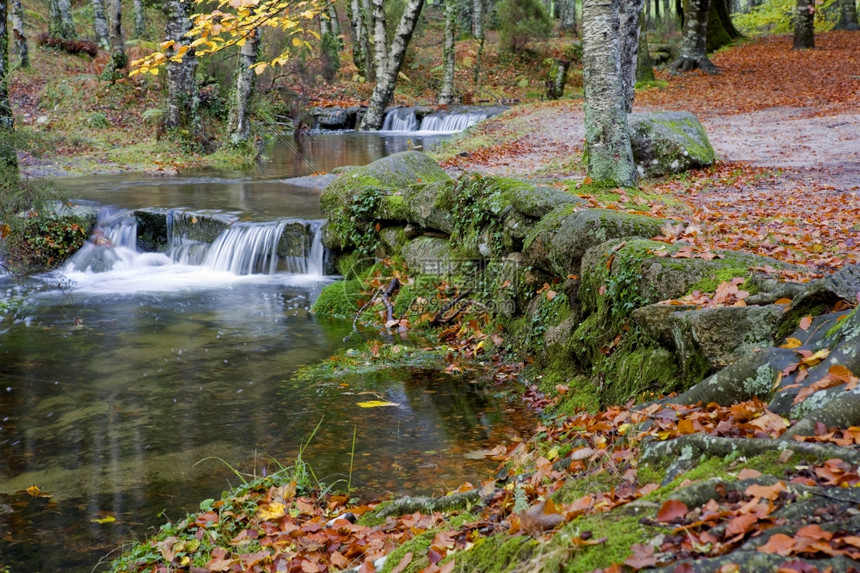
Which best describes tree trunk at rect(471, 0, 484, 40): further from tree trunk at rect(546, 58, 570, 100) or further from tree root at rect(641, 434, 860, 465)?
tree root at rect(641, 434, 860, 465)

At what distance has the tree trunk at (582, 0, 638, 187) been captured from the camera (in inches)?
346

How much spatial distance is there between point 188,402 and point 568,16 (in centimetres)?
4153

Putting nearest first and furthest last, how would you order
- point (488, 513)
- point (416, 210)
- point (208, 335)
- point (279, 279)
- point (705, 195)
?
point (488, 513) < point (208, 335) < point (416, 210) < point (705, 195) < point (279, 279)

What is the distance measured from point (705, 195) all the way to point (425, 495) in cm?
777

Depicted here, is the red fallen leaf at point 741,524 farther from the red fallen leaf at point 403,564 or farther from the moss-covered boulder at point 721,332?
the moss-covered boulder at point 721,332

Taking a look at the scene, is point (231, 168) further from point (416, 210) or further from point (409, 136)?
point (416, 210)

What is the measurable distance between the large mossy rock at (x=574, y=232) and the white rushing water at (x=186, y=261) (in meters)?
5.16

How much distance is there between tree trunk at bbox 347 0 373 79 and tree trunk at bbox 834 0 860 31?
21996mm

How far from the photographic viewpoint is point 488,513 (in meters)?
3.58

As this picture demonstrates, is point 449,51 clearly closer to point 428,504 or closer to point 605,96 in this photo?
point 605,96

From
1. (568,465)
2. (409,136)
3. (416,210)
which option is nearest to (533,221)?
(416,210)

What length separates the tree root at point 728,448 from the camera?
2.52 m

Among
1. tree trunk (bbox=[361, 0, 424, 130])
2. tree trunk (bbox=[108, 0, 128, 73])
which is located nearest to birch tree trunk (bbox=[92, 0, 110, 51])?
tree trunk (bbox=[108, 0, 128, 73])

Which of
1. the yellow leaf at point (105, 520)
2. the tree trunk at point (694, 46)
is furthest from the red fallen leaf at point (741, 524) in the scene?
the tree trunk at point (694, 46)
